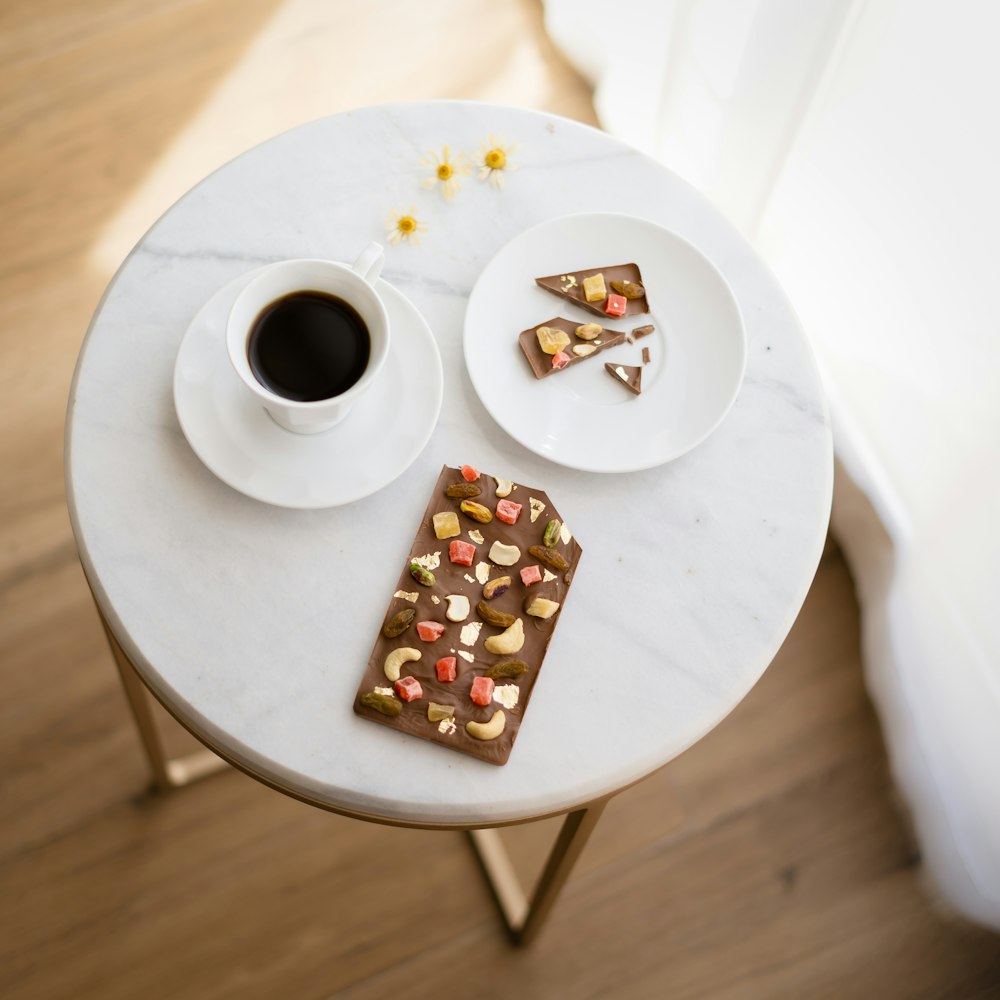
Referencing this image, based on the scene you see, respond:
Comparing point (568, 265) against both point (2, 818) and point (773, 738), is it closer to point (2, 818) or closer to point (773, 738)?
point (773, 738)

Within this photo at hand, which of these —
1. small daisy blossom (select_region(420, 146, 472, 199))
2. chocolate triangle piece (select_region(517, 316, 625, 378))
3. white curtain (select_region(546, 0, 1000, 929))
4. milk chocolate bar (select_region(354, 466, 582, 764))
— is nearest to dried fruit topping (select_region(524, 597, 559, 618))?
milk chocolate bar (select_region(354, 466, 582, 764))

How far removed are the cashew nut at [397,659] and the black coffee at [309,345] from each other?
0.72 ft

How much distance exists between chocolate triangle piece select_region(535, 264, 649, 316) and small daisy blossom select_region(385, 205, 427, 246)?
5.0 inches

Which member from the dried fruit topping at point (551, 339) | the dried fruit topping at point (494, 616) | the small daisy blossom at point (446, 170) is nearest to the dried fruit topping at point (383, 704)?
the dried fruit topping at point (494, 616)

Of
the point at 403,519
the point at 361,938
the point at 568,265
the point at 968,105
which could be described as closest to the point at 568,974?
the point at 361,938

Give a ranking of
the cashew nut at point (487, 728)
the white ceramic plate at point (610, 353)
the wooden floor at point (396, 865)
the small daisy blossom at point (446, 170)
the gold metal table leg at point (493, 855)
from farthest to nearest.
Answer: the wooden floor at point (396, 865) → the gold metal table leg at point (493, 855) → the small daisy blossom at point (446, 170) → the white ceramic plate at point (610, 353) → the cashew nut at point (487, 728)

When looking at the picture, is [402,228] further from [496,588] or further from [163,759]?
[163,759]

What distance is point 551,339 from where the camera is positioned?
92cm

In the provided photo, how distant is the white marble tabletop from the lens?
79 cm

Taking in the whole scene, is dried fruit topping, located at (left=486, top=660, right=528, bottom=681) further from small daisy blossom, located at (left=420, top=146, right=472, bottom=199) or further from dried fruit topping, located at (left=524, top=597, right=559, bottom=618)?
small daisy blossom, located at (left=420, top=146, right=472, bottom=199)

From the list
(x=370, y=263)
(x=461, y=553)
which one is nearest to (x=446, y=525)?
(x=461, y=553)

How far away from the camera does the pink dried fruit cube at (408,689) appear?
79cm

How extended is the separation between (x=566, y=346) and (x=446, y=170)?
229mm

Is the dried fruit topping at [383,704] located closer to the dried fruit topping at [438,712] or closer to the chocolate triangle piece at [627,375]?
the dried fruit topping at [438,712]
